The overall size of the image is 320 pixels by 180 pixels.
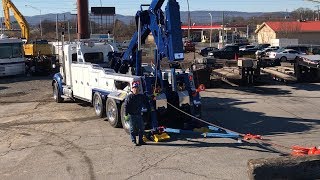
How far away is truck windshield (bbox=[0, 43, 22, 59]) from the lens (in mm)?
30359

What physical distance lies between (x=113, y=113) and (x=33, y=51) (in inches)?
1022

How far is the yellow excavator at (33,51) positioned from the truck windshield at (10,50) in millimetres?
1628

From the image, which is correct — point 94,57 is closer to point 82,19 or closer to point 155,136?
point 155,136

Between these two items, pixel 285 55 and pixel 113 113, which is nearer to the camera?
pixel 113 113

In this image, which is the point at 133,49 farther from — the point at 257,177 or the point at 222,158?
the point at 257,177

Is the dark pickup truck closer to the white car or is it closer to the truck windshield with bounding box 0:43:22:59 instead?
the white car

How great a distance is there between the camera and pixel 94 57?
17.1m

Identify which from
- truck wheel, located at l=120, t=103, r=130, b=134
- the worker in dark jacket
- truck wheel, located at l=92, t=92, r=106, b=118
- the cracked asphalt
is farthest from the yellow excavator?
the worker in dark jacket

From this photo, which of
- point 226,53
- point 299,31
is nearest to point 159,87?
point 226,53

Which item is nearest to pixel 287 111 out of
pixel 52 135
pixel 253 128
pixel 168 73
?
pixel 253 128

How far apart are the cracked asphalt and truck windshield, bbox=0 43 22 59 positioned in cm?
1229

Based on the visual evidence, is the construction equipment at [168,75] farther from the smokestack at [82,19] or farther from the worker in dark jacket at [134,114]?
the smokestack at [82,19]

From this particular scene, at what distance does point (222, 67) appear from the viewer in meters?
27.8

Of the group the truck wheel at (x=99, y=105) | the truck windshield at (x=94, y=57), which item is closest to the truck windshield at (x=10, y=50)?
the truck windshield at (x=94, y=57)
